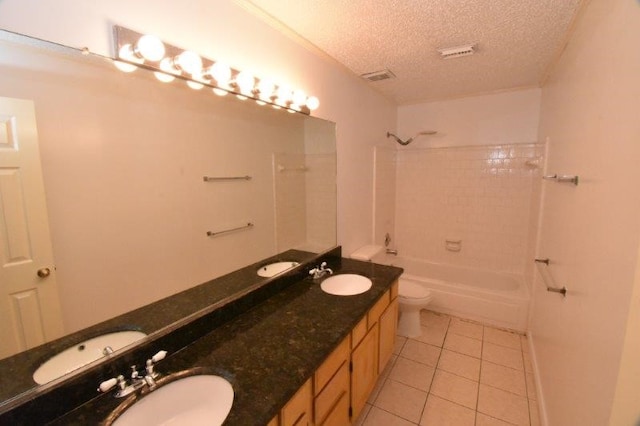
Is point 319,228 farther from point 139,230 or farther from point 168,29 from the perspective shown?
point 168,29

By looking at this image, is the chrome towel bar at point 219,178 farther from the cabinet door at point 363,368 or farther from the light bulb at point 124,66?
the cabinet door at point 363,368

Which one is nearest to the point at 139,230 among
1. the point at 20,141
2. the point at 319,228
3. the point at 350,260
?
the point at 20,141

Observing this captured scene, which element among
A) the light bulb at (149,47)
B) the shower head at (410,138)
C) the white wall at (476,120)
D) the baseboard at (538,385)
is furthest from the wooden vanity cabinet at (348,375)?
the white wall at (476,120)

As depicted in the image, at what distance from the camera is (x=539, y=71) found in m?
2.39

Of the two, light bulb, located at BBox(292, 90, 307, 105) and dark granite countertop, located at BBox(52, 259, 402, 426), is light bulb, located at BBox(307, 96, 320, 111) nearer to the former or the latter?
light bulb, located at BBox(292, 90, 307, 105)

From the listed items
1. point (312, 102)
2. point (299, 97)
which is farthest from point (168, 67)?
point (312, 102)

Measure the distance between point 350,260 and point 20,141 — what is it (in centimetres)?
197

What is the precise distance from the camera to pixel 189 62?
1.15m

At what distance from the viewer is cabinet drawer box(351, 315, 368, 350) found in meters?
1.49

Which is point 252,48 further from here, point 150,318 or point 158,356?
point 158,356

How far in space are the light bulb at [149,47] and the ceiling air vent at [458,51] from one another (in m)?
1.76

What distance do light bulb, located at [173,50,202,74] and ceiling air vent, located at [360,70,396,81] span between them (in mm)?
1607

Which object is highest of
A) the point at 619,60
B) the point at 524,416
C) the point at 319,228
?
the point at 619,60

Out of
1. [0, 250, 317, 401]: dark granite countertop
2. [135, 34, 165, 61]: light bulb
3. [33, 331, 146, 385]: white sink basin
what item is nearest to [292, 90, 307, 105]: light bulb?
[135, 34, 165, 61]: light bulb
